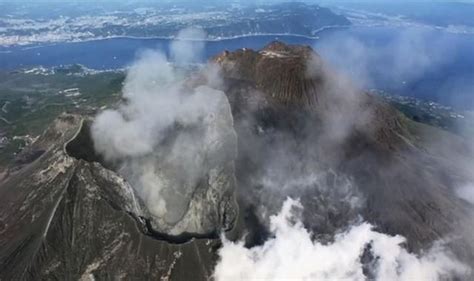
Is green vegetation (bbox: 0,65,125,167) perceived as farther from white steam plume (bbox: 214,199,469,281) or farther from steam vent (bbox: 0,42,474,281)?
white steam plume (bbox: 214,199,469,281)

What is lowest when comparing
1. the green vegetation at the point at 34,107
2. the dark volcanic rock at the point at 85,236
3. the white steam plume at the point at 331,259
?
the green vegetation at the point at 34,107

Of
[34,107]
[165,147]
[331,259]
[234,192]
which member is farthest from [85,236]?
[34,107]

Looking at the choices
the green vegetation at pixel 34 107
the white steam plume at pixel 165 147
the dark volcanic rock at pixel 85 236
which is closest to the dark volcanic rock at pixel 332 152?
the white steam plume at pixel 165 147

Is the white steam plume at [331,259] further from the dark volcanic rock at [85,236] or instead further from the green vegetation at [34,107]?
the green vegetation at [34,107]

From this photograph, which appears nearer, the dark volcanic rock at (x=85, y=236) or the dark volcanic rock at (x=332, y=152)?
the dark volcanic rock at (x=85, y=236)

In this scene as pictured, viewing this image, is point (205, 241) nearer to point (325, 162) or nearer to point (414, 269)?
point (325, 162)

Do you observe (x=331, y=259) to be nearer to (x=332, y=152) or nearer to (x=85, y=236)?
(x=332, y=152)
